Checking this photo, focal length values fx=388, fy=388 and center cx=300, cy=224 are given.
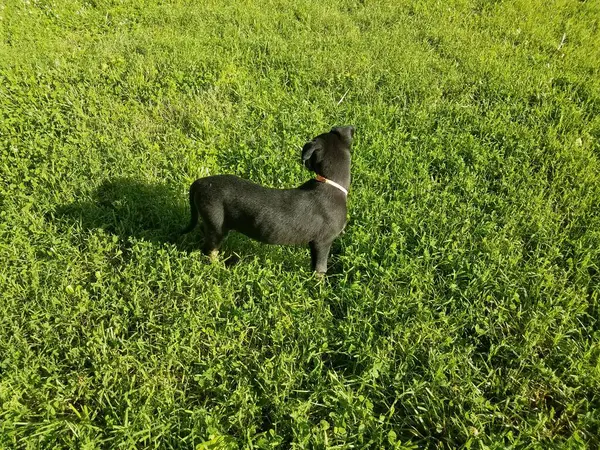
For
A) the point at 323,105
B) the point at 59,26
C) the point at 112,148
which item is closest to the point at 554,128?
the point at 323,105

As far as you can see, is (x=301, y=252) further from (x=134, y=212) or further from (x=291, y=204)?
(x=134, y=212)

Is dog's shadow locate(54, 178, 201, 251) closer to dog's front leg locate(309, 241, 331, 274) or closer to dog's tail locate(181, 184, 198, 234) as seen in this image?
dog's tail locate(181, 184, 198, 234)

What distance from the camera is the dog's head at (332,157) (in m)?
3.26

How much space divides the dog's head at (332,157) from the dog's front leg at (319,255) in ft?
1.83

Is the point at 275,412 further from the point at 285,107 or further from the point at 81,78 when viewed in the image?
the point at 81,78

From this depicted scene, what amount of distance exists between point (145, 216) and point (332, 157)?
210 centimetres

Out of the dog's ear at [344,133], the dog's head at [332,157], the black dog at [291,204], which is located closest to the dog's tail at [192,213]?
the black dog at [291,204]

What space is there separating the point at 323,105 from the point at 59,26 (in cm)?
523

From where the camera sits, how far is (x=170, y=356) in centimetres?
292

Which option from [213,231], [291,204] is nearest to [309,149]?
[291,204]

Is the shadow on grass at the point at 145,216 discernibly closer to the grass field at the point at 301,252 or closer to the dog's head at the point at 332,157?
the grass field at the point at 301,252

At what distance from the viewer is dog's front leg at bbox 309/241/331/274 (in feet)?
11.0

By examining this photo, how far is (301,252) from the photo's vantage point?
375 centimetres

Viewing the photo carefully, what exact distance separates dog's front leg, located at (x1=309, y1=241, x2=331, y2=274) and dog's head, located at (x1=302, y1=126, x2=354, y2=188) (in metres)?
0.56
